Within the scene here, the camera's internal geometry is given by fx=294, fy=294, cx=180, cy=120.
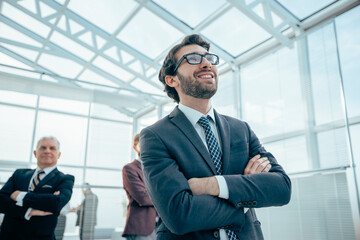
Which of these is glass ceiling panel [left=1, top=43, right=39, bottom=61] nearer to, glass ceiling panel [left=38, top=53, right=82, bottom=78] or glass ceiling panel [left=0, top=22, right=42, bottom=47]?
glass ceiling panel [left=38, top=53, right=82, bottom=78]

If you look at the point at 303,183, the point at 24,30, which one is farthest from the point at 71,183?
the point at 24,30

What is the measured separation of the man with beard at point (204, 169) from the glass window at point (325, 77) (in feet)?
8.78

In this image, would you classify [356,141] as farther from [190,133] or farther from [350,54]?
[190,133]

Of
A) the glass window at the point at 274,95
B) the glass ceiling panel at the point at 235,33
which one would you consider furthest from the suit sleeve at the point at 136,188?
the glass ceiling panel at the point at 235,33

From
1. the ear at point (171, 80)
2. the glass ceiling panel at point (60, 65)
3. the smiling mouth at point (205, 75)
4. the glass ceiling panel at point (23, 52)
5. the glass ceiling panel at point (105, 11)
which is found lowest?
the smiling mouth at point (205, 75)

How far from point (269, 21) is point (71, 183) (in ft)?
11.6

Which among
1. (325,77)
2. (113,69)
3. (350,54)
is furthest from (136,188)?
(113,69)

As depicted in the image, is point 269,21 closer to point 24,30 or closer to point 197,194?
point 197,194

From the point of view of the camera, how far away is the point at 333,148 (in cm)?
351

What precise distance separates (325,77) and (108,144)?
10.4 feet

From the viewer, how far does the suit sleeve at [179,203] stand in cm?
107

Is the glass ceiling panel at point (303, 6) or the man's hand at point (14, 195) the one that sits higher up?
the glass ceiling panel at point (303, 6)

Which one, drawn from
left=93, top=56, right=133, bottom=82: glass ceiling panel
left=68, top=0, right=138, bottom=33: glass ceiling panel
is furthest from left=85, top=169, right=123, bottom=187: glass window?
left=93, top=56, right=133, bottom=82: glass ceiling panel

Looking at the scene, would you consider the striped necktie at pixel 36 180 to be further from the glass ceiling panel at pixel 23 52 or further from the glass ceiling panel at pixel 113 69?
the glass ceiling panel at pixel 23 52
